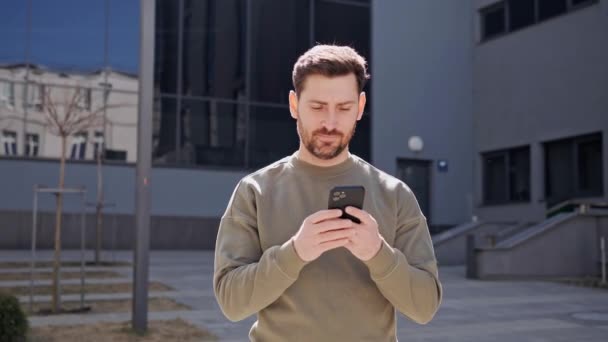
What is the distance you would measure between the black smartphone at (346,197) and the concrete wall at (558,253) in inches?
572

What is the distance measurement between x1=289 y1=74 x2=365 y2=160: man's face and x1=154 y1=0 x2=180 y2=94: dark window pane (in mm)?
19098

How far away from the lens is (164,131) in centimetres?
2062

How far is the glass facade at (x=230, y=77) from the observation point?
2086 cm

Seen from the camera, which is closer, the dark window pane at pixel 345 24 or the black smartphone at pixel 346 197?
the black smartphone at pixel 346 197

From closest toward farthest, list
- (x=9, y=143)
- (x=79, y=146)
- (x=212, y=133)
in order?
1. (x=9, y=143)
2. (x=79, y=146)
3. (x=212, y=133)

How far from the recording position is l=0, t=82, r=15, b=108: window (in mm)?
19219

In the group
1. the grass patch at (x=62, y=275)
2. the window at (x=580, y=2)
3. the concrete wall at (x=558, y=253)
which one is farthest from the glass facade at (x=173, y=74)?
the concrete wall at (x=558, y=253)

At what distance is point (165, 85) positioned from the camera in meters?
20.8

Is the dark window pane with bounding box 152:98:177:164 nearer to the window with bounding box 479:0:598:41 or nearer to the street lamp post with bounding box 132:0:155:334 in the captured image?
the window with bounding box 479:0:598:41

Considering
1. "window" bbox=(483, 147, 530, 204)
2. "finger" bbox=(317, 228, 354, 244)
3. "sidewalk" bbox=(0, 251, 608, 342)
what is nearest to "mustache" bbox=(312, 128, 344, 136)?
"finger" bbox=(317, 228, 354, 244)

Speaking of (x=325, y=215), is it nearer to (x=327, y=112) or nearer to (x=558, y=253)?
(x=327, y=112)

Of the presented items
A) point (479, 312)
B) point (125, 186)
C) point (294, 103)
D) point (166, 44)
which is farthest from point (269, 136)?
point (294, 103)

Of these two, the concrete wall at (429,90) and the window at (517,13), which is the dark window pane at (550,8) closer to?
the window at (517,13)

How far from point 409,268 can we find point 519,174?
20.5 meters
